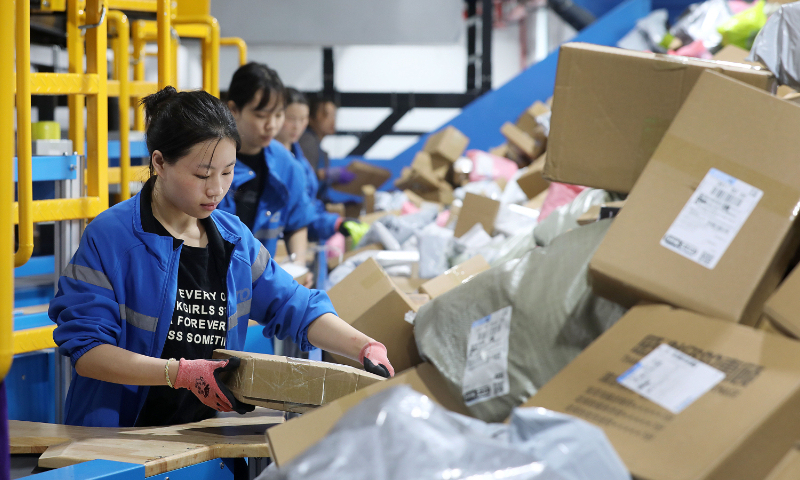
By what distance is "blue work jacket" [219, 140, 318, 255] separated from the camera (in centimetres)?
282

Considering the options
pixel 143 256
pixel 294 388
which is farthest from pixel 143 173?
pixel 294 388

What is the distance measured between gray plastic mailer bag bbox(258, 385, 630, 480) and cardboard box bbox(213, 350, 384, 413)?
1.53 ft

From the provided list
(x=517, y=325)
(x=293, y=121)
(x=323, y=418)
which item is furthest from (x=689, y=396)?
(x=293, y=121)

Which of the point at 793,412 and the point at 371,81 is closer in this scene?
the point at 793,412

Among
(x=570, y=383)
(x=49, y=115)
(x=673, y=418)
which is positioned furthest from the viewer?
(x=49, y=115)

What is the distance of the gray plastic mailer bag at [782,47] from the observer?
182 centimetres

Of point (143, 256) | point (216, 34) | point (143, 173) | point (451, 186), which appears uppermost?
point (216, 34)

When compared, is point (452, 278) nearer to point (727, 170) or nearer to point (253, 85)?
point (253, 85)

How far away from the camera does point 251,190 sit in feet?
9.48

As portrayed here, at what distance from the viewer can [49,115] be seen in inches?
178

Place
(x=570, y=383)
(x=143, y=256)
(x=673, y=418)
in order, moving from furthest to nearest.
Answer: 1. (x=143, y=256)
2. (x=570, y=383)
3. (x=673, y=418)

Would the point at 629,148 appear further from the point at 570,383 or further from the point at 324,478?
the point at 324,478

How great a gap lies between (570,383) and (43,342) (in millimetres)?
1658

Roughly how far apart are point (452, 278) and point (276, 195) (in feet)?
2.75
